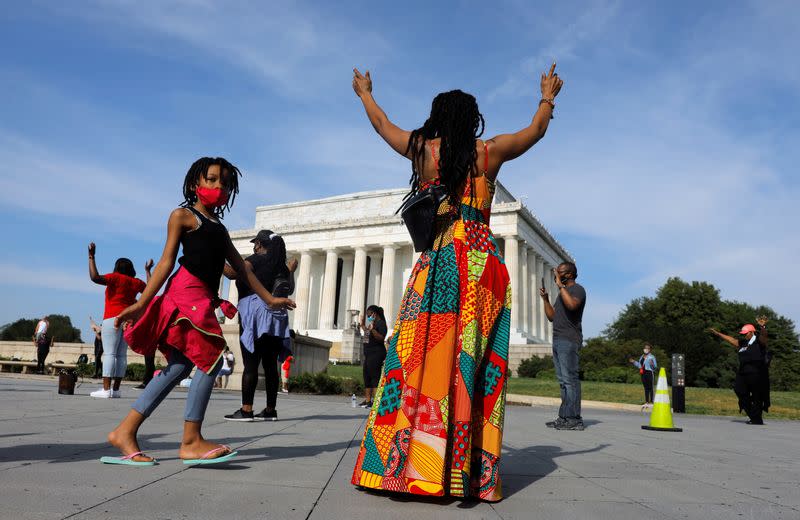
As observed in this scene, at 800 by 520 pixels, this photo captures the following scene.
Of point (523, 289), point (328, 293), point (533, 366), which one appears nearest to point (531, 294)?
point (523, 289)

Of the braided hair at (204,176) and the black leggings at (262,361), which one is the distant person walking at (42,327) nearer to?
the black leggings at (262,361)

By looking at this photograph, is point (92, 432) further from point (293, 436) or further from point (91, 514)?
point (91, 514)

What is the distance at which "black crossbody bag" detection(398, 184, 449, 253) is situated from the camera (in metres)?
3.49

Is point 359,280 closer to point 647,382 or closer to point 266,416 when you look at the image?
point 647,382

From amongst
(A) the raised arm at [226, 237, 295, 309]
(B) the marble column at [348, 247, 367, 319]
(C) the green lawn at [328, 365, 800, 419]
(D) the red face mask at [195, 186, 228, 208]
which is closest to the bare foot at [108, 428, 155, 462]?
(A) the raised arm at [226, 237, 295, 309]

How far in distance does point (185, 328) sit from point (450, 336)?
5.52 ft

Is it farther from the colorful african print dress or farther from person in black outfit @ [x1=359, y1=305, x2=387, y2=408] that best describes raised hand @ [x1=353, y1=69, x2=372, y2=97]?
person in black outfit @ [x1=359, y1=305, x2=387, y2=408]

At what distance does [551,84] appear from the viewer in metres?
3.98

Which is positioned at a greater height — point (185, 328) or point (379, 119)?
point (379, 119)

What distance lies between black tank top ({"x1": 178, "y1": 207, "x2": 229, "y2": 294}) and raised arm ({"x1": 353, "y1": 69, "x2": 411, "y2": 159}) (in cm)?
127

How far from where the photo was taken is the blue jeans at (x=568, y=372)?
8.68 m

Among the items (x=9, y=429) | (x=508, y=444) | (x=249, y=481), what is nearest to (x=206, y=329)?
(x=249, y=481)

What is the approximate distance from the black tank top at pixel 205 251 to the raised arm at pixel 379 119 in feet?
4.17

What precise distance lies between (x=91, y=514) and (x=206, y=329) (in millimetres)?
1467
